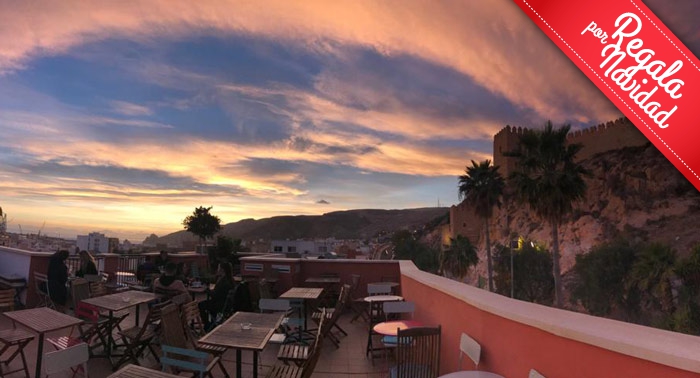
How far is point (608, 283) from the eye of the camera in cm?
3247

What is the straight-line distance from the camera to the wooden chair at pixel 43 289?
7.74m

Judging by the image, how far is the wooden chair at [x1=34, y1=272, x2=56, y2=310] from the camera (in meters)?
7.74

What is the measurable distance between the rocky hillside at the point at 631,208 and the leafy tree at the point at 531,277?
26.8ft

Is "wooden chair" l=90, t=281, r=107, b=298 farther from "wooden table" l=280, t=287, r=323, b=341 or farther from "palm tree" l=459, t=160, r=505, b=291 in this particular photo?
"palm tree" l=459, t=160, r=505, b=291

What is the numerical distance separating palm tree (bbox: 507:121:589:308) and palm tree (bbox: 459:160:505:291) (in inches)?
465

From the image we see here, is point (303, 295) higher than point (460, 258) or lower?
higher

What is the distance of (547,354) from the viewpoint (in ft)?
8.76

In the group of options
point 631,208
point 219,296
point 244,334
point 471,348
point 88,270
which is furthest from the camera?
point 631,208

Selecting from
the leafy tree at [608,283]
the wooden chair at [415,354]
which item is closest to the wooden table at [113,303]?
the wooden chair at [415,354]

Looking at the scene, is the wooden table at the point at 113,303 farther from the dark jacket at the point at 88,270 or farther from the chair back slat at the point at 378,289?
the chair back slat at the point at 378,289

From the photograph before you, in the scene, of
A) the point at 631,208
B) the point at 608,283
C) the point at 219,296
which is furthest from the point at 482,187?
the point at 219,296

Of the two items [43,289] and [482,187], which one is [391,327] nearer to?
[43,289]

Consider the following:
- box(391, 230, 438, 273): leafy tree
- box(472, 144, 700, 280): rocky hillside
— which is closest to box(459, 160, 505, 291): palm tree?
box(472, 144, 700, 280): rocky hillside

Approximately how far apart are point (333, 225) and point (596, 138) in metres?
71.4
